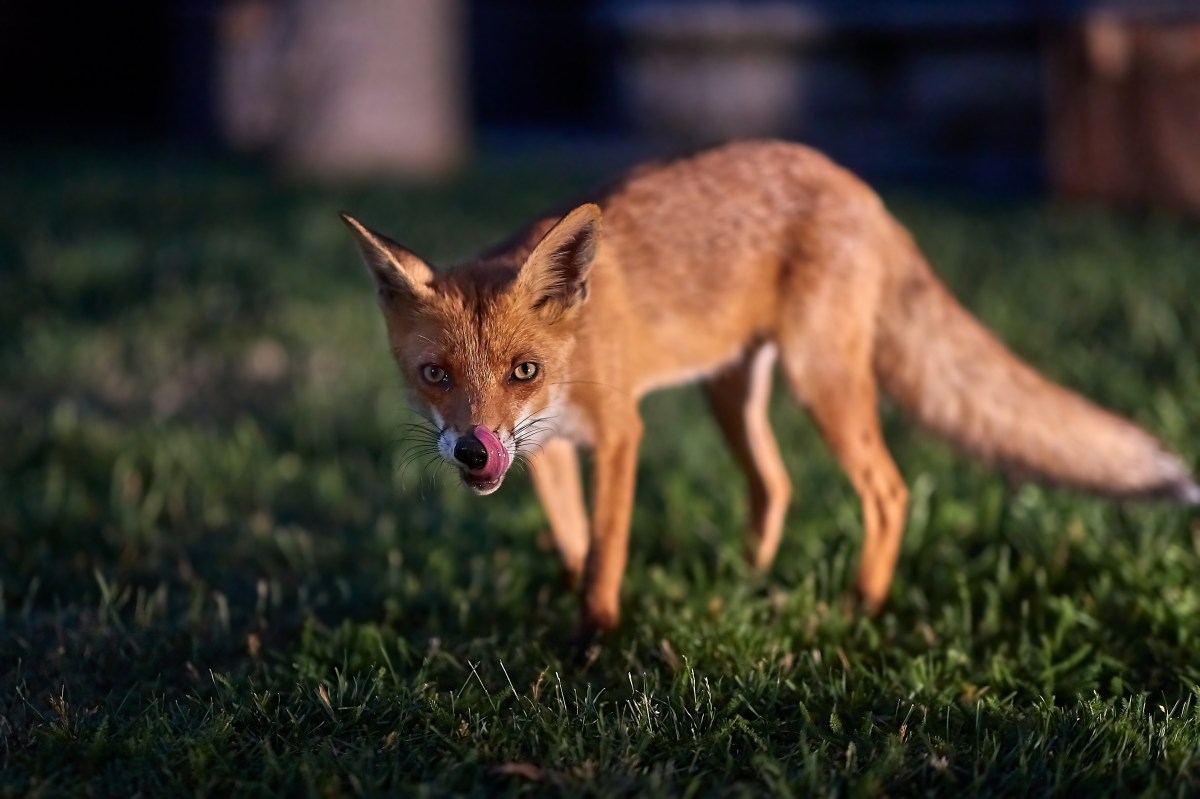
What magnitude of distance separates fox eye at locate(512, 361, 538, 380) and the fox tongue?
0.25 metres

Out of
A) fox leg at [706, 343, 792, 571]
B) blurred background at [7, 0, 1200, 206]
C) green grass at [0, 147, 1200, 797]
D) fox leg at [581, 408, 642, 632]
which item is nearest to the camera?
green grass at [0, 147, 1200, 797]

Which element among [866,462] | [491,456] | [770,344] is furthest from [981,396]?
[491,456]

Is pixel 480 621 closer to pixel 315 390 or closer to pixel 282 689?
pixel 282 689

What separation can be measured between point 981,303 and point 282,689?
490 cm

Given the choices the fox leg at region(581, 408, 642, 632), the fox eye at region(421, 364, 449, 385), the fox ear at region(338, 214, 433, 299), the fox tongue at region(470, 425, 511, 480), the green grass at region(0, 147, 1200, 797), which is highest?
the fox ear at region(338, 214, 433, 299)

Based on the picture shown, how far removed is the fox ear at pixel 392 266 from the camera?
3242 millimetres

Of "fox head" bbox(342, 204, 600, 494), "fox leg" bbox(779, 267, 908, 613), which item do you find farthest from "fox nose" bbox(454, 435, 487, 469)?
"fox leg" bbox(779, 267, 908, 613)

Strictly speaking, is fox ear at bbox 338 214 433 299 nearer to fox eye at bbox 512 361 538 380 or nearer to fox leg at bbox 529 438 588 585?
fox eye at bbox 512 361 538 380

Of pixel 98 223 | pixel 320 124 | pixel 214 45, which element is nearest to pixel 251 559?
pixel 98 223

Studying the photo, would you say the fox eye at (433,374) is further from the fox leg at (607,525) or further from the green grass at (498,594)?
the fox leg at (607,525)

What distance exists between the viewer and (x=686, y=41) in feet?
40.9

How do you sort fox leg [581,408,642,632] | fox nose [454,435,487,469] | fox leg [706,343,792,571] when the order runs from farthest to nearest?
1. fox leg [706,343,792,571]
2. fox leg [581,408,642,632]
3. fox nose [454,435,487,469]

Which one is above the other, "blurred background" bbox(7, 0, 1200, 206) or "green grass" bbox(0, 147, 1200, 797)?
"blurred background" bbox(7, 0, 1200, 206)

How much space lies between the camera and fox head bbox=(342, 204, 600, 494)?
317cm
